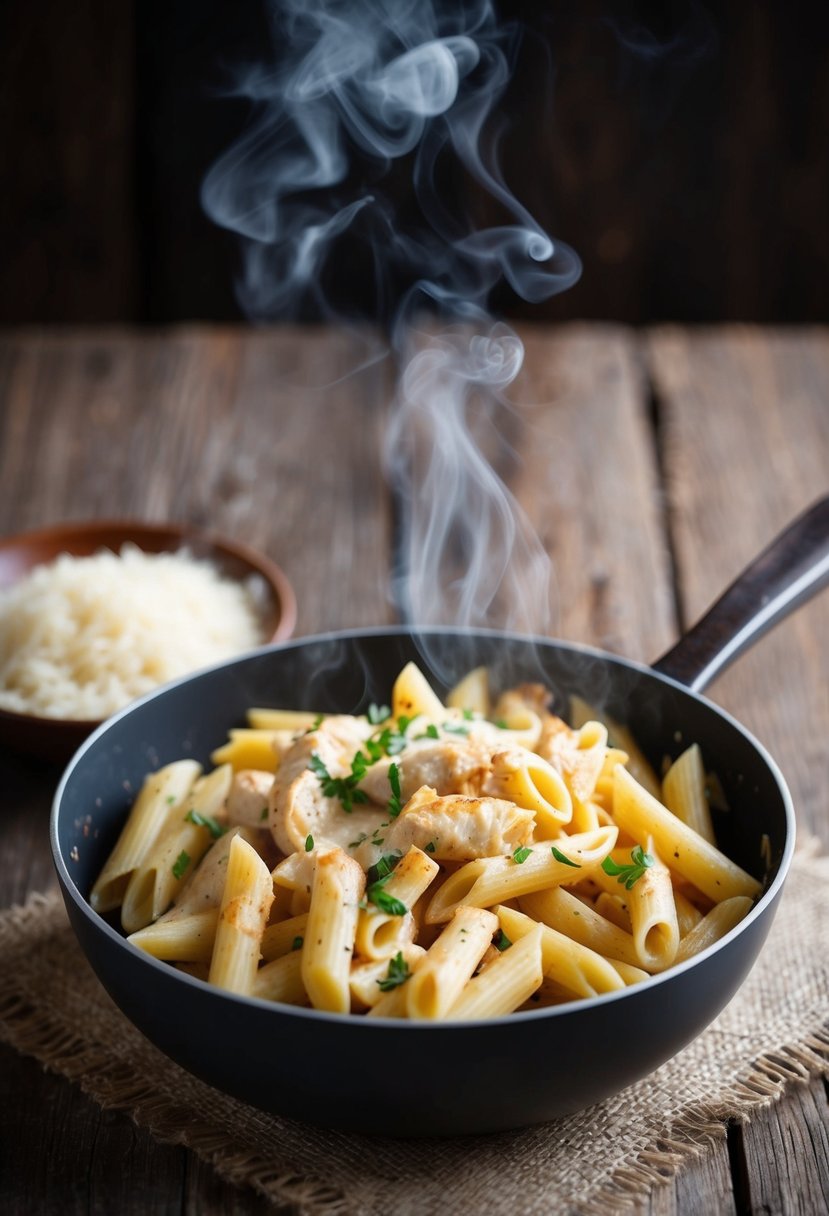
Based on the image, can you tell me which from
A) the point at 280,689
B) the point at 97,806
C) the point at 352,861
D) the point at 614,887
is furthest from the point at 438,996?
the point at 280,689

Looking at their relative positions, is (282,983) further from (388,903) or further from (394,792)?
(394,792)

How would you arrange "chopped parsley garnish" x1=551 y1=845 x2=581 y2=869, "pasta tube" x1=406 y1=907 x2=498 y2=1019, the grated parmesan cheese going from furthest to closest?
1. the grated parmesan cheese
2. "chopped parsley garnish" x1=551 y1=845 x2=581 y2=869
3. "pasta tube" x1=406 y1=907 x2=498 y2=1019

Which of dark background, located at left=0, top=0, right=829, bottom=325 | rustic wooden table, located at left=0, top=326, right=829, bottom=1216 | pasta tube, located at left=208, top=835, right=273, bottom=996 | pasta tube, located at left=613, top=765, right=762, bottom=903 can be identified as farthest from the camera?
dark background, located at left=0, top=0, right=829, bottom=325

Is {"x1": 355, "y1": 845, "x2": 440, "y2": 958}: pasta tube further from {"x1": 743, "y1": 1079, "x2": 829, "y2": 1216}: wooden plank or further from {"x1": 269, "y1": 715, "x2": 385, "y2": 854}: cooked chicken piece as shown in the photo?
{"x1": 743, "y1": 1079, "x2": 829, "y2": 1216}: wooden plank

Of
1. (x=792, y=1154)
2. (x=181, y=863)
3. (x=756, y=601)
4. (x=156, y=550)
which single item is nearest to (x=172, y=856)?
(x=181, y=863)

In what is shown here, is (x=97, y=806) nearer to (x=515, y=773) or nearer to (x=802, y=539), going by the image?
(x=515, y=773)

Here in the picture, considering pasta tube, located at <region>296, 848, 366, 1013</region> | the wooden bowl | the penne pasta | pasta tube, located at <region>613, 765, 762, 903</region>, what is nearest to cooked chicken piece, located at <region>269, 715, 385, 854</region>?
the penne pasta

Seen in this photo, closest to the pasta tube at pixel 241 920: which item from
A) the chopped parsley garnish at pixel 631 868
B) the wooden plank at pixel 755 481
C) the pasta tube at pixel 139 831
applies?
the pasta tube at pixel 139 831
